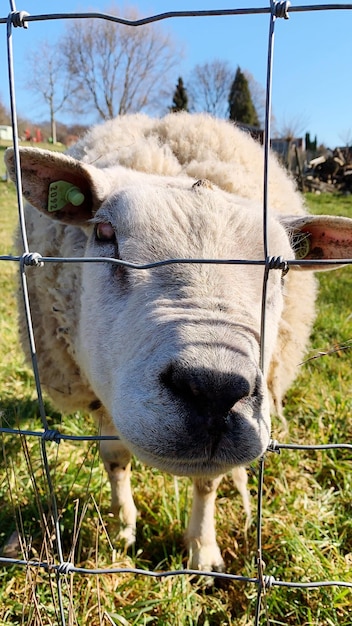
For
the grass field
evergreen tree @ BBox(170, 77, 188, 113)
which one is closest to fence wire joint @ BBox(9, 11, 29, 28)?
the grass field

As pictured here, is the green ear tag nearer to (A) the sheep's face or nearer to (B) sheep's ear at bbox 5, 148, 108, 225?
(B) sheep's ear at bbox 5, 148, 108, 225

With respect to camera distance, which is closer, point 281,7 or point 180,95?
point 281,7

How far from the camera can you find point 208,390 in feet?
4.32

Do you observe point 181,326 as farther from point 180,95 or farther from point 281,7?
point 180,95

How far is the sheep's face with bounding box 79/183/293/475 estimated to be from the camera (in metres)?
1.36

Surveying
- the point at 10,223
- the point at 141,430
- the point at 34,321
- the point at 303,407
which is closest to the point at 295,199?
the point at 303,407

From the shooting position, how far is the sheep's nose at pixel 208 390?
4.33 feet

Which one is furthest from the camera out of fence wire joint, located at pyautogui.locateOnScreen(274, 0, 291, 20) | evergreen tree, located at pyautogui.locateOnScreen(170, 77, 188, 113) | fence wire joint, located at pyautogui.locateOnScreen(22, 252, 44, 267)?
evergreen tree, located at pyautogui.locateOnScreen(170, 77, 188, 113)

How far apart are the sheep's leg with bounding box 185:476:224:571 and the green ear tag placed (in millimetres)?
1331

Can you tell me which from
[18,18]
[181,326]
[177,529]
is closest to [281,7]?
[18,18]

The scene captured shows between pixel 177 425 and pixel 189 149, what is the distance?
171 centimetres

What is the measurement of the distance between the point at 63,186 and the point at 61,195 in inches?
1.4

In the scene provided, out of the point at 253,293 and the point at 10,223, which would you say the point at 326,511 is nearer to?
the point at 253,293

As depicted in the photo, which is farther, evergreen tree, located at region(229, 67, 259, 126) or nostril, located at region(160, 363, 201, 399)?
evergreen tree, located at region(229, 67, 259, 126)
